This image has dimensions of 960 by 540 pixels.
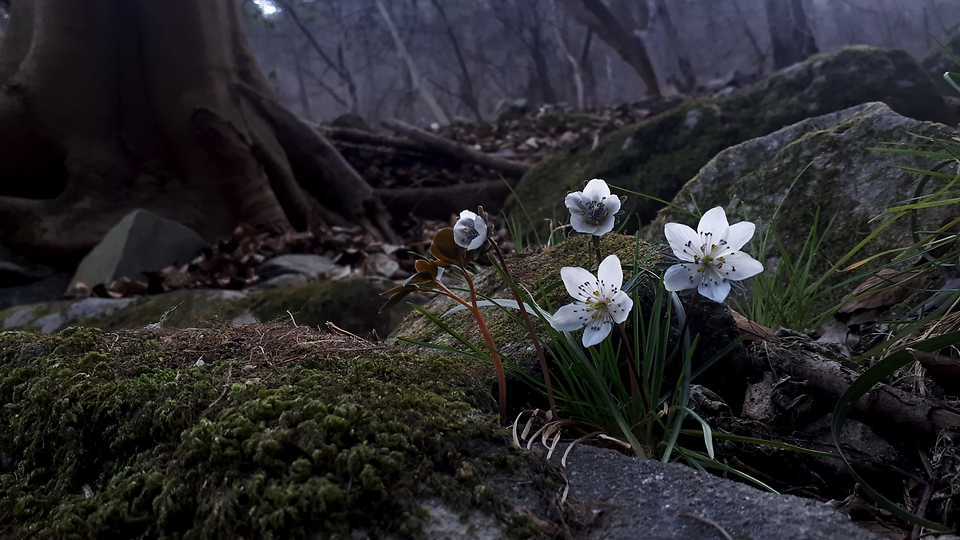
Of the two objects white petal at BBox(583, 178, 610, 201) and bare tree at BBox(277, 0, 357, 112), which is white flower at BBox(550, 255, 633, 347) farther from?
bare tree at BBox(277, 0, 357, 112)

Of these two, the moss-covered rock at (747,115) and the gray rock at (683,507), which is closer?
the gray rock at (683,507)

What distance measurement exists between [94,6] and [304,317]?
5.04 meters

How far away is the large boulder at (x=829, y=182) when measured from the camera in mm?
2404

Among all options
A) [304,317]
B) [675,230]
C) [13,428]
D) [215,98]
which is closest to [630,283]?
[675,230]

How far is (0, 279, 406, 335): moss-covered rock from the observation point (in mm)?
3633

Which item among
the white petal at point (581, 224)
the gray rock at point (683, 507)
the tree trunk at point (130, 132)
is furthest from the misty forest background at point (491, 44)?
the gray rock at point (683, 507)

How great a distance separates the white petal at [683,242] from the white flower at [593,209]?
0.15 m

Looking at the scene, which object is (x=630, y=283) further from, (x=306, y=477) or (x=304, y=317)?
(x=304, y=317)

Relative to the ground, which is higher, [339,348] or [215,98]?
[215,98]

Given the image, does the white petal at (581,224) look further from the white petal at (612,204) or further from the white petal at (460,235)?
the white petal at (460,235)

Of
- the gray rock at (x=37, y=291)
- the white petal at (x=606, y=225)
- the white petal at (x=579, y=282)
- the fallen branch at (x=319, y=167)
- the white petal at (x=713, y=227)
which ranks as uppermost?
the fallen branch at (x=319, y=167)

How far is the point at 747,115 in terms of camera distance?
4.97 meters

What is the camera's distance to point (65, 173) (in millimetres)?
6094

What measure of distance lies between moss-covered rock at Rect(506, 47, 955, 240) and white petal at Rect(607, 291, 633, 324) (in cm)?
355
